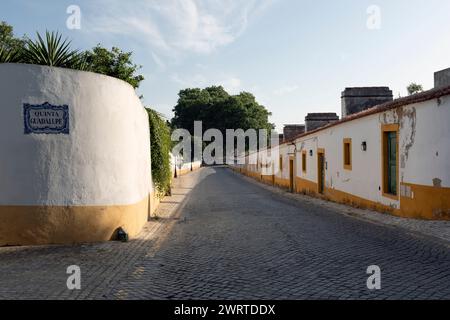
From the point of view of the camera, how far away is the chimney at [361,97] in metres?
21.5

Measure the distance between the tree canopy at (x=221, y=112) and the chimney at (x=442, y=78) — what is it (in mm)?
55168

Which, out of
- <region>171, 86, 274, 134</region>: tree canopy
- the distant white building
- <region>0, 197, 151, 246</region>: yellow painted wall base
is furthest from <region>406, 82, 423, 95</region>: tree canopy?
<region>0, 197, 151, 246</region>: yellow painted wall base

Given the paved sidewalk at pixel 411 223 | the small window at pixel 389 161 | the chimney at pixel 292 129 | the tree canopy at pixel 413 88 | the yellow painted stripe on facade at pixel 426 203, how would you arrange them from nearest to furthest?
the paved sidewalk at pixel 411 223 → the yellow painted stripe on facade at pixel 426 203 → the small window at pixel 389 161 → the chimney at pixel 292 129 → the tree canopy at pixel 413 88

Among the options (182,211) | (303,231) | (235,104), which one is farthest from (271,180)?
(235,104)

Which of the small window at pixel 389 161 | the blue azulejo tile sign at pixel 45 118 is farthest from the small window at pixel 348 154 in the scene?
the blue azulejo tile sign at pixel 45 118

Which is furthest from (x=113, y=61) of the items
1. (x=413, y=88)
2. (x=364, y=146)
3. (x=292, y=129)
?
(x=413, y=88)

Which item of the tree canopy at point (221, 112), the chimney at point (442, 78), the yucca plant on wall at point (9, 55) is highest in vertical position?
the tree canopy at point (221, 112)

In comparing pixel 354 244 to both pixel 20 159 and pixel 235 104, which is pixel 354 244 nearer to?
pixel 20 159

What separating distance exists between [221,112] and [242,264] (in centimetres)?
6629

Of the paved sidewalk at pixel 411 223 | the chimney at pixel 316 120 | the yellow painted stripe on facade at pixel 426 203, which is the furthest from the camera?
the chimney at pixel 316 120

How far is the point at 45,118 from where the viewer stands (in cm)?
784

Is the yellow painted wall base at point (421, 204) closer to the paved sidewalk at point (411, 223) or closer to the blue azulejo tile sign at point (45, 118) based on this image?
the paved sidewalk at point (411, 223)

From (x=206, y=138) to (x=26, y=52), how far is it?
6545 centimetres

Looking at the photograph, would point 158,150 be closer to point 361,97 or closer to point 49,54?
point 49,54
